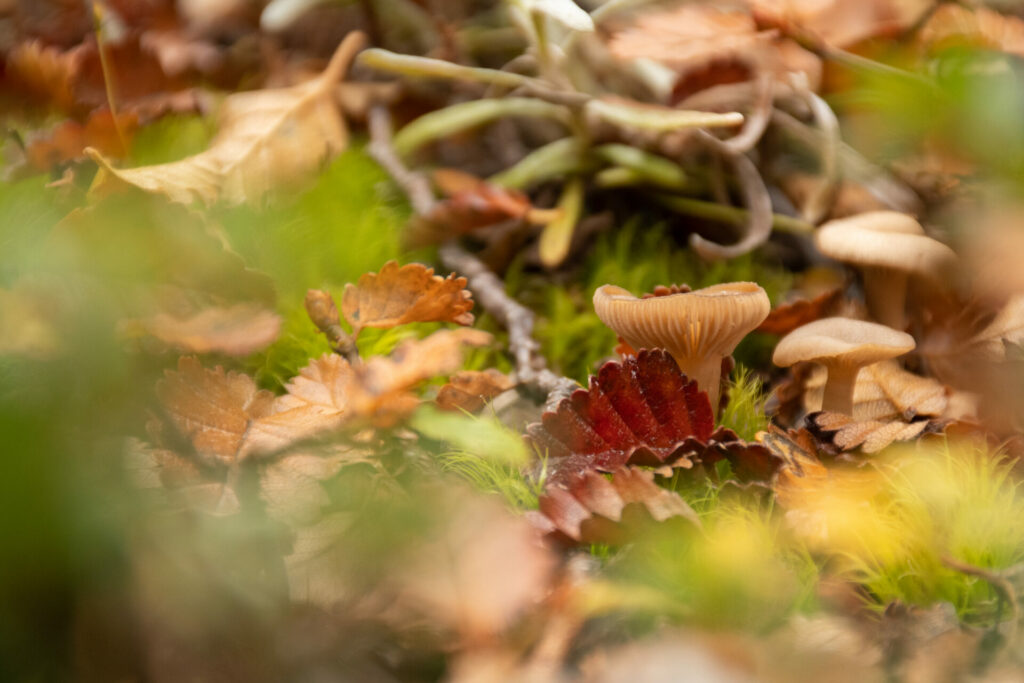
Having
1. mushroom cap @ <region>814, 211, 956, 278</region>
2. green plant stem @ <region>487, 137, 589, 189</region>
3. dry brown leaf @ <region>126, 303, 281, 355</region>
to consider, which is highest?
mushroom cap @ <region>814, 211, 956, 278</region>

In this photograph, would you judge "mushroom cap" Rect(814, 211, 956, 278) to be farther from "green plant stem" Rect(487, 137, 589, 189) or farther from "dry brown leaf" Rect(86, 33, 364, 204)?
"dry brown leaf" Rect(86, 33, 364, 204)

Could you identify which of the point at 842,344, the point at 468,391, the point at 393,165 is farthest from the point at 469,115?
the point at 842,344

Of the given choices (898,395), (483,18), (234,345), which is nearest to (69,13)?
(483,18)

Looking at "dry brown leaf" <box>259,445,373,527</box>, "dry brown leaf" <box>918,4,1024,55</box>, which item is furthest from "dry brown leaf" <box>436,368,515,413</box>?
"dry brown leaf" <box>918,4,1024,55</box>

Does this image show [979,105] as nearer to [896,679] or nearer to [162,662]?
[896,679]

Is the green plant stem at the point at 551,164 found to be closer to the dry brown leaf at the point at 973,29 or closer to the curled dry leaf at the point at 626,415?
the dry brown leaf at the point at 973,29

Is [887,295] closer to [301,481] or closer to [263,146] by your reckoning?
[301,481]
